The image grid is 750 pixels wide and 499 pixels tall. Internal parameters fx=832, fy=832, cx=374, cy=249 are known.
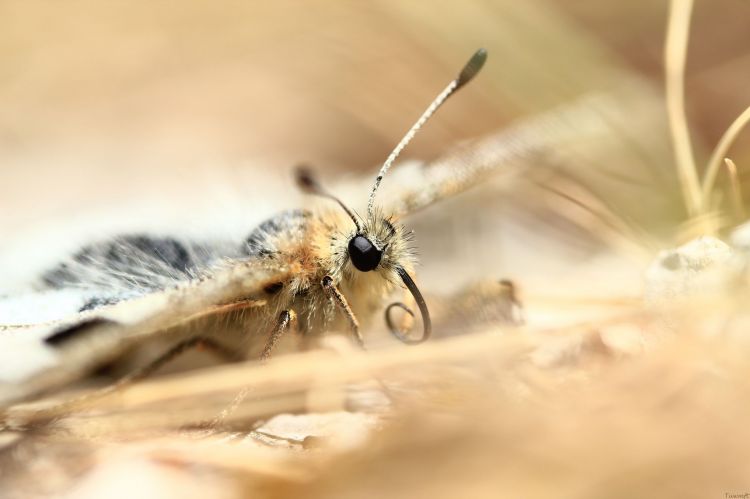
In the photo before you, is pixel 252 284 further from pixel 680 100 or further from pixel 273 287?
pixel 680 100

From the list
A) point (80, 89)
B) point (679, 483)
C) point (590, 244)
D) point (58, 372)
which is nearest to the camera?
point (679, 483)

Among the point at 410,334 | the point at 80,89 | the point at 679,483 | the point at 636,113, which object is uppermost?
the point at 80,89

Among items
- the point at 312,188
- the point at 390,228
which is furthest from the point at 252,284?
the point at 312,188

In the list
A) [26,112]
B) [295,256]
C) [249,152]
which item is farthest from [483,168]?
[26,112]

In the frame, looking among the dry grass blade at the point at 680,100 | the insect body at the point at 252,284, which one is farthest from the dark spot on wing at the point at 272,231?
the dry grass blade at the point at 680,100

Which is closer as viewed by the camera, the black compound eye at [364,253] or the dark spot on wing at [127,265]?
the black compound eye at [364,253]

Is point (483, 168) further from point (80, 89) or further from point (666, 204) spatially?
point (80, 89)

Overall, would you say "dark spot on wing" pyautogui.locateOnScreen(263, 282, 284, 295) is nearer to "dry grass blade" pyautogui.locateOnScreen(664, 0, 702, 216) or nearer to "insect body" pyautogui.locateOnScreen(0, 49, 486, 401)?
"insect body" pyautogui.locateOnScreen(0, 49, 486, 401)

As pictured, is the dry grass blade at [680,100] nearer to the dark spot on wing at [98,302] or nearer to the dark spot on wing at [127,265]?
the dark spot on wing at [127,265]
